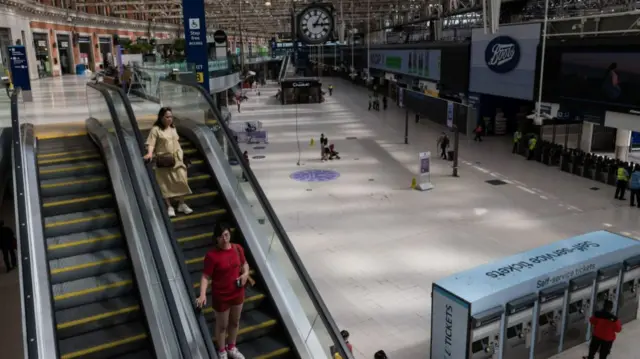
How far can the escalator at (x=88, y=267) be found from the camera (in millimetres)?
4875

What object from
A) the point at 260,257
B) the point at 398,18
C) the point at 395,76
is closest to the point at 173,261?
the point at 260,257

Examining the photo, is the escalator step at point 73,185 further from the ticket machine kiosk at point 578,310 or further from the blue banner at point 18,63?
the blue banner at point 18,63

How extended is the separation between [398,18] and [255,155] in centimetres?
2991

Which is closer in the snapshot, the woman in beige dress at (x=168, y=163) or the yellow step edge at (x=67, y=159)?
the woman in beige dress at (x=168, y=163)

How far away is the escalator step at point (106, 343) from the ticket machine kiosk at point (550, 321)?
15.9 ft

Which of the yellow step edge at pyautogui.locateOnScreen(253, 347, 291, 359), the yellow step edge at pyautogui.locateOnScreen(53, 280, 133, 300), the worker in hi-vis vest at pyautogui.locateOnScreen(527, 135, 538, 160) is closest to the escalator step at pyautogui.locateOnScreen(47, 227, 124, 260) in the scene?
the yellow step edge at pyautogui.locateOnScreen(53, 280, 133, 300)

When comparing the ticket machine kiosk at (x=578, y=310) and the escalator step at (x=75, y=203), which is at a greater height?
the escalator step at (x=75, y=203)

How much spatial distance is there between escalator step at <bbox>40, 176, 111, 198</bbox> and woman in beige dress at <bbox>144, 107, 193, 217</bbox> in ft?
2.54

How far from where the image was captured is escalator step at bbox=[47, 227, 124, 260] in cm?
564

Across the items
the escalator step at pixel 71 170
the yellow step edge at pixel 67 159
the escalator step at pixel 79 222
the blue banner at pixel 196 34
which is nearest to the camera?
the escalator step at pixel 79 222

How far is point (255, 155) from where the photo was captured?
69.6ft

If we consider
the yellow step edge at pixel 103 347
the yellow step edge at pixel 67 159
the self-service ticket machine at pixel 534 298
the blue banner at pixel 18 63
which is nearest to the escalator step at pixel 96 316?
the yellow step edge at pixel 103 347

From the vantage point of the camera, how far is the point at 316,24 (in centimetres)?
1357

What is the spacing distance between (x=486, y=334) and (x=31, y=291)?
191 inches
